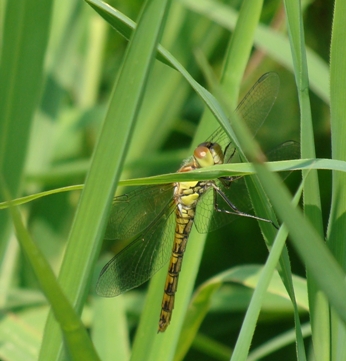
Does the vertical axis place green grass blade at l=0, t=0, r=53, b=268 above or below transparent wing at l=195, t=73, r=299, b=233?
above

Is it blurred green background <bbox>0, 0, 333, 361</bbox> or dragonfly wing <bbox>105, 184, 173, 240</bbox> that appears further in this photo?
blurred green background <bbox>0, 0, 333, 361</bbox>

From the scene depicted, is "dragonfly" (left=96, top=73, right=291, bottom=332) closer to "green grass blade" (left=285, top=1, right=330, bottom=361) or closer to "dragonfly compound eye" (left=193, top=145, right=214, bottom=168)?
"dragonfly compound eye" (left=193, top=145, right=214, bottom=168)

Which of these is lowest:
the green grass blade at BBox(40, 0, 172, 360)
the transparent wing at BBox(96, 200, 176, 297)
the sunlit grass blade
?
the sunlit grass blade

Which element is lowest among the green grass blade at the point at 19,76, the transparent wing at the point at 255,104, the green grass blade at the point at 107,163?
the green grass blade at the point at 107,163

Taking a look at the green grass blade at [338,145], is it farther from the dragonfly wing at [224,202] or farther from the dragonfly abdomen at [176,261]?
the dragonfly wing at [224,202]

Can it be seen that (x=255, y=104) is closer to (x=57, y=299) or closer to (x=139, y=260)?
(x=139, y=260)

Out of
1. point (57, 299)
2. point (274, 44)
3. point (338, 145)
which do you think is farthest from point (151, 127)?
point (57, 299)

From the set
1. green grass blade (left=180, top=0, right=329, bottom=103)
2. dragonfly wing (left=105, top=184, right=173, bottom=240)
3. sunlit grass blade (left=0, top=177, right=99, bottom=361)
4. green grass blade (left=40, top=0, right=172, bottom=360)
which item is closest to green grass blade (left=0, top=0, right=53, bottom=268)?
dragonfly wing (left=105, top=184, right=173, bottom=240)

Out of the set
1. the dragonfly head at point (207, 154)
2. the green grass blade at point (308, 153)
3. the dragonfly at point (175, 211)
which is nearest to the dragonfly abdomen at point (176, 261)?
the dragonfly at point (175, 211)
